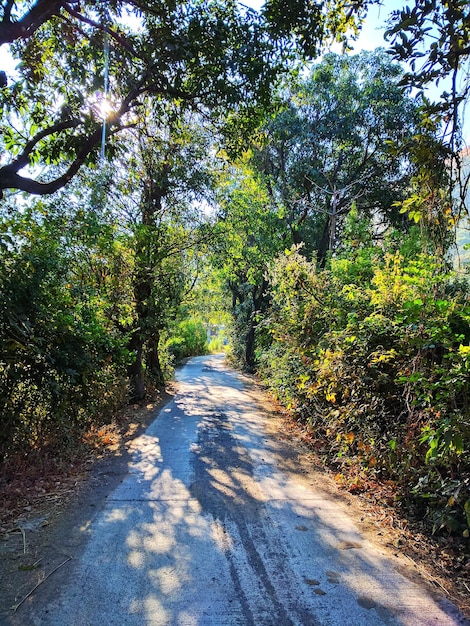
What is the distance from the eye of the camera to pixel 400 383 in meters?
4.16

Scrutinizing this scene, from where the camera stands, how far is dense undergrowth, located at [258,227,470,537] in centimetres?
316

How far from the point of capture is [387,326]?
4527 millimetres

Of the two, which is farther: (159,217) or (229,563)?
(159,217)

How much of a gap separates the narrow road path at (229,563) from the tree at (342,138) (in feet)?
32.2

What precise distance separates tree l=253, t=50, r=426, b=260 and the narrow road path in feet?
32.2

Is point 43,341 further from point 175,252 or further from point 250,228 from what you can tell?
point 250,228

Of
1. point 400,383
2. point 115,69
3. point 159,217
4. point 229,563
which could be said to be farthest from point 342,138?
point 229,563

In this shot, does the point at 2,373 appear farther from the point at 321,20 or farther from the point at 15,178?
the point at 321,20

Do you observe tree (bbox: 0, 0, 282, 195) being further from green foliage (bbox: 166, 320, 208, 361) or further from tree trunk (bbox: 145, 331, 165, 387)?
green foliage (bbox: 166, 320, 208, 361)

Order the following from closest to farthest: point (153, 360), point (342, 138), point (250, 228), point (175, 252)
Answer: point (175, 252) → point (153, 360) → point (342, 138) → point (250, 228)

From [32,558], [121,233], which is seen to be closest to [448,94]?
[32,558]

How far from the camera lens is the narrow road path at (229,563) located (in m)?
2.43

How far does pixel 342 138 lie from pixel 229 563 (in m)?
13.9

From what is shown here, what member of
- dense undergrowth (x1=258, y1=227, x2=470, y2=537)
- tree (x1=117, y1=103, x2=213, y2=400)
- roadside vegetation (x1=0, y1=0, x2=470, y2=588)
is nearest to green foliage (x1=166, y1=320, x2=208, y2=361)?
tree (x1=117, y1=103, x2=213, y2=400)
